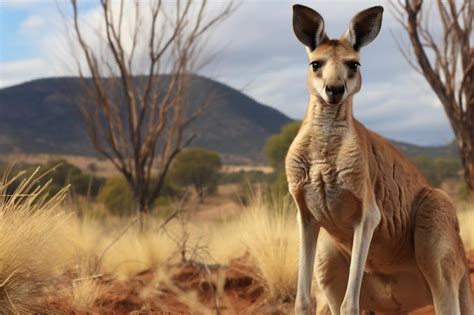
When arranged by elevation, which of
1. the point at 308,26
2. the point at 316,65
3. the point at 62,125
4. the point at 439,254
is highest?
the point at 62,125

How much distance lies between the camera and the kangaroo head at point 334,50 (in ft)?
11.4

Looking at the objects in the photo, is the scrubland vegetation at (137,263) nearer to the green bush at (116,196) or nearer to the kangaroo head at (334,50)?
the kangaroo head at (334,50)

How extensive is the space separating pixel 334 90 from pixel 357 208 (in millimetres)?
656

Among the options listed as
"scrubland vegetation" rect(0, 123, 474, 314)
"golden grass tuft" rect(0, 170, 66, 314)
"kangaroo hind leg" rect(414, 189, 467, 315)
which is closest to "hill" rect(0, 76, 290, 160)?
"scrubland vegetation" rect(0, 123, 474, 314)

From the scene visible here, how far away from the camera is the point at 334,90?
344cm

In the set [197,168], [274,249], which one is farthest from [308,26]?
[197,168]

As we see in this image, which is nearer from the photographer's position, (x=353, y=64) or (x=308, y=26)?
(x=353, y=64)

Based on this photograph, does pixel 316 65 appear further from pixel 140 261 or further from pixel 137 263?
pixel 137 263

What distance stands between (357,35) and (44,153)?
60315mm

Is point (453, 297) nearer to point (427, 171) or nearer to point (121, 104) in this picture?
point (121, 104)

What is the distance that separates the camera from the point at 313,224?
3.87 metres

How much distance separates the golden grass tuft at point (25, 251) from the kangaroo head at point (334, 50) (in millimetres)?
2199

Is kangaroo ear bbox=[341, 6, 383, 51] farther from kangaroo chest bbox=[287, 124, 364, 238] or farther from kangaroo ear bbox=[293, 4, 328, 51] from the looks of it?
kangaroo chest bbox=[287, 124, 364, 238]

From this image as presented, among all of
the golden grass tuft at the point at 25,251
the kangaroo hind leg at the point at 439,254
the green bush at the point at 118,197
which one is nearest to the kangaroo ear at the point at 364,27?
the kangaroo hind leg at the point at 439,254
